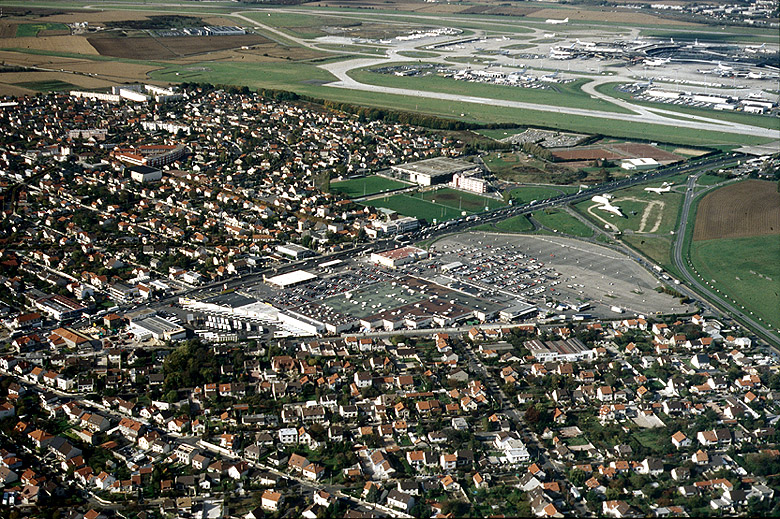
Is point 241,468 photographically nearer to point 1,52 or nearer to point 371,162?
point 371,162

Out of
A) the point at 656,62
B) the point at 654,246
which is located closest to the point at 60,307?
the point at 654,246

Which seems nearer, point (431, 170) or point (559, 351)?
point (559, 351)

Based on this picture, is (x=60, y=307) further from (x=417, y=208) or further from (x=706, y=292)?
(x=706, y=292)

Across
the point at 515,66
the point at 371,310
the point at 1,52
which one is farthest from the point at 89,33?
the point at 371,310

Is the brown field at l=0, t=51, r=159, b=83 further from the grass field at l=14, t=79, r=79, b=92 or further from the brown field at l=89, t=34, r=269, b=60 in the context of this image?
the brown field at l=89, t=34, r=269, b=60

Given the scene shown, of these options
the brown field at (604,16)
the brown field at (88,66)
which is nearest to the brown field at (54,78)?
the brown field at (88,66)

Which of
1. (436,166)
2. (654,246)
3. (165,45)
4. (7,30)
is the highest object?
(7,30)
